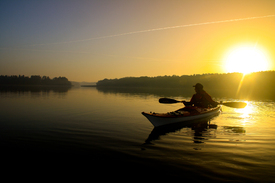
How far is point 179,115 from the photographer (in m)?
12.0

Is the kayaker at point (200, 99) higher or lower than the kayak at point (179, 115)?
higher

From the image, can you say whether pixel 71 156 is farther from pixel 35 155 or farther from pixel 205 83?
pixel 205 83

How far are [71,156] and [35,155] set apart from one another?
1.42m

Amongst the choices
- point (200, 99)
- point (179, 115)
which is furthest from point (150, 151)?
point (200, 99)

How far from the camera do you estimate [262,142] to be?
8.72 meters

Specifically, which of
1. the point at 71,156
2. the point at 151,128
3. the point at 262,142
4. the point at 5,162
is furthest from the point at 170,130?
the point at 5,162

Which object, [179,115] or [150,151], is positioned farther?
[179,115]

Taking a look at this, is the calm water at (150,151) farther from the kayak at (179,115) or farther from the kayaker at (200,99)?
the kayaker at (200,99)

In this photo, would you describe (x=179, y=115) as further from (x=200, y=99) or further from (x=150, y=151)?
(x=150, y=151)

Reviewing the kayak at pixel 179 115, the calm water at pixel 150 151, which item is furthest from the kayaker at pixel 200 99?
the calm water at pixel 150 151

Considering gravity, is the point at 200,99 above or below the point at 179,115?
above

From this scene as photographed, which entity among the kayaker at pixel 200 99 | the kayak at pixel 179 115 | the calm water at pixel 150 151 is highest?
the kayaker at pixel 200 99

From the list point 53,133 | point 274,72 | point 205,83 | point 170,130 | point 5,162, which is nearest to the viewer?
point 5,162

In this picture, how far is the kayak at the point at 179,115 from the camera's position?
1065 cm
